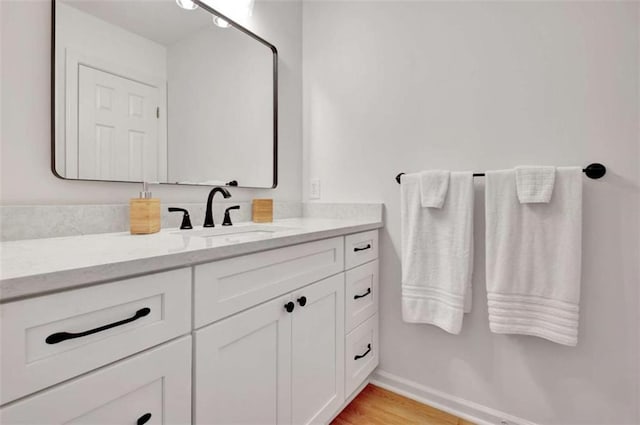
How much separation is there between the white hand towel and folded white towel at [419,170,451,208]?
0.54 feet

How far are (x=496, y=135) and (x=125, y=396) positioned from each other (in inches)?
59.7

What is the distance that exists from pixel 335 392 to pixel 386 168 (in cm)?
106

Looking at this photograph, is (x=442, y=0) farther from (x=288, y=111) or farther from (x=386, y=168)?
(x=288, y=111)

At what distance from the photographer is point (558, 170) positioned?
1.16 m

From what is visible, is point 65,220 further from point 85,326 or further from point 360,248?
point 360,248

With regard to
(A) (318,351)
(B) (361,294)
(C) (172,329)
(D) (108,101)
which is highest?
(D) (108,101)

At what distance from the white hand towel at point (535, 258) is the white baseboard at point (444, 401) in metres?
0.42

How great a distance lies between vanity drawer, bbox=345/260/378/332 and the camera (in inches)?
54.1

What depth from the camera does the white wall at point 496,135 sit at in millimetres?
1142

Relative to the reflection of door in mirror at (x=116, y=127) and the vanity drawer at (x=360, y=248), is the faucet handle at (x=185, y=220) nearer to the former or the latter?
the reflection of door in mirror at (x=116, y=127)

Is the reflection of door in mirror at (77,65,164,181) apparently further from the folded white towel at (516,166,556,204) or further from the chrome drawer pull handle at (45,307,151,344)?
the folded white towel at (516,166,556,204)

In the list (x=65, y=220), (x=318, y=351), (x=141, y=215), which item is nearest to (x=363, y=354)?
(x=318, y=351)

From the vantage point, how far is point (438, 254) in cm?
139

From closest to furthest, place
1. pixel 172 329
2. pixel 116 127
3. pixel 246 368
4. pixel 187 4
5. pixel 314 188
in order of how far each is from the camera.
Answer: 1. pixel 172 329
2. pixel 246 368
3. pixel 116 127
4. pixel 187 4
5. pixel 314 188
